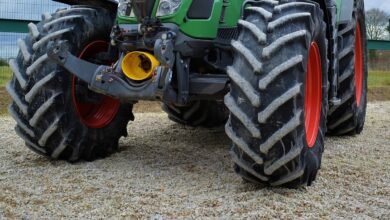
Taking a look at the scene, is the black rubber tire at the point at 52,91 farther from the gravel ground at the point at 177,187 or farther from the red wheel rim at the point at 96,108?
the gravel ground at the point at 177,187

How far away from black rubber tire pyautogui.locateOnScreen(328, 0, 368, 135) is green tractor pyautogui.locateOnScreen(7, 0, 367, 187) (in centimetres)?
46

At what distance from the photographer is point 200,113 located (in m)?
6.68

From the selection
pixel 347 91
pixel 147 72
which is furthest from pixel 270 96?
pixel 347 91

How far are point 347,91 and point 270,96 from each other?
2.80 m

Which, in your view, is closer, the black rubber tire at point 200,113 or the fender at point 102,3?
the fender at point 102,3

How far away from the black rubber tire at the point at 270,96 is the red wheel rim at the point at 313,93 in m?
0.55

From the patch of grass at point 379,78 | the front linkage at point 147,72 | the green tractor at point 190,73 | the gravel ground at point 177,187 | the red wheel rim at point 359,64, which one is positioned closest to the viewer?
the gravel ground at point 177,187

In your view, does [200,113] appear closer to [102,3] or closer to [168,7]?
[102,3]

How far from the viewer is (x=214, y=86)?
4.14 m

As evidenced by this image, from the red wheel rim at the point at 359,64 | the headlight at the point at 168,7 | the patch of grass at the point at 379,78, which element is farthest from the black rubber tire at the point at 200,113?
the patch of grass at the point at 379,78

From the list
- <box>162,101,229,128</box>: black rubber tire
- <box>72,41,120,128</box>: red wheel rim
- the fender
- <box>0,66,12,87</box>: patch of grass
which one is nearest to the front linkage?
<box>72,41,120,128</box>: red wheel rim

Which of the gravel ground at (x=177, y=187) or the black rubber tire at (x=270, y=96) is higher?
the black rubber tire at (x=270, y=96)

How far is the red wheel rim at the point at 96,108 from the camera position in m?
4.85

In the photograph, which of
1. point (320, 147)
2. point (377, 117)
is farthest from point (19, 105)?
point (377, 117)
